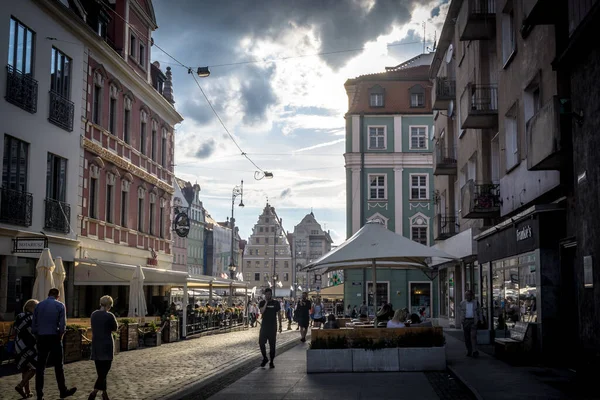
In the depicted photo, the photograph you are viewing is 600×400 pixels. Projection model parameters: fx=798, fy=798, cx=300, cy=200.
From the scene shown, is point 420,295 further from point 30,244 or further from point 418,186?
point 30,244

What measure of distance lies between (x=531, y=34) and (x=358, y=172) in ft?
125

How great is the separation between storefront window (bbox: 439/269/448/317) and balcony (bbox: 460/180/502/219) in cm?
1598

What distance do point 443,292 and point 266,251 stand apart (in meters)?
96.7

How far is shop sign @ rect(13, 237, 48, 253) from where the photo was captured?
20745 millimetres

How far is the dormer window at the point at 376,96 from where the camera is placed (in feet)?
186

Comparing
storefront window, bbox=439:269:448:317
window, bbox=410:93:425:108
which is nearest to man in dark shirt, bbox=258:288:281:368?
storefront window, bbox=439:269:448:317

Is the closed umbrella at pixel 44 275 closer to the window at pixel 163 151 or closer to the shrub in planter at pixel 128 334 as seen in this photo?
the shrub in planter at pixel 128 334

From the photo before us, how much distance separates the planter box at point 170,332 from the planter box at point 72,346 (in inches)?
312

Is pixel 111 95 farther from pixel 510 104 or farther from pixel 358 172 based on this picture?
pixel 358 172

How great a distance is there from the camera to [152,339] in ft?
87.6

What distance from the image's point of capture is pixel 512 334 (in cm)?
2067

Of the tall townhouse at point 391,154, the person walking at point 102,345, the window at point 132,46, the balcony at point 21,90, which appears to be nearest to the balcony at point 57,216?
the balcony at point 21,90

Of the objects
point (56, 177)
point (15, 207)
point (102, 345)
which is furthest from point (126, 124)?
point (102, 345)

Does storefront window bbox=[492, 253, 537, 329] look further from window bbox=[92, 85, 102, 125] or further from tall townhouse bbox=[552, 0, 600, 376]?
window bbox=[92, 85, 102, 125]
